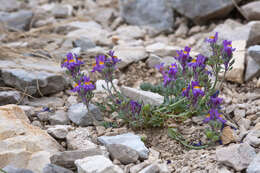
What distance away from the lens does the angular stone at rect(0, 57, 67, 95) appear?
370 cm

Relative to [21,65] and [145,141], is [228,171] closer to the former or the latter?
[145,141]

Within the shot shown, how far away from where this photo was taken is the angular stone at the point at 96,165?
225 cm

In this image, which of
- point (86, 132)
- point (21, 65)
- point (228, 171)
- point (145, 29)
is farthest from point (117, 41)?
point (228, 171)

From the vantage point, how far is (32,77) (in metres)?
3.72

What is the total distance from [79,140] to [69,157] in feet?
1.28

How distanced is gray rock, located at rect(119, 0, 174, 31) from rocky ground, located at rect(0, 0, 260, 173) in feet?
0.05

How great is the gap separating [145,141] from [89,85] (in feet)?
2.22

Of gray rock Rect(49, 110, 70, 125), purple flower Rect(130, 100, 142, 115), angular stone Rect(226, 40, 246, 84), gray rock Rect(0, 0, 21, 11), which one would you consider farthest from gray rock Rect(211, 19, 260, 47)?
gray rock Rect(0, 0, 21, 11)

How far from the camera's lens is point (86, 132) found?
308 cm

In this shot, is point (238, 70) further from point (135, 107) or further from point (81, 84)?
point (81, 84)

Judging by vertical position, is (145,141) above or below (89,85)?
below

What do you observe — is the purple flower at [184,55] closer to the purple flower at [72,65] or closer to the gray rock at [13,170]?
the purple flower at [72,65]

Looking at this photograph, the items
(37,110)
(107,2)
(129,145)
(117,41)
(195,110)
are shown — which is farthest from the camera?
(107,2)

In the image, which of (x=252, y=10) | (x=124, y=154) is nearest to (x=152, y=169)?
(x=124, y=154)
